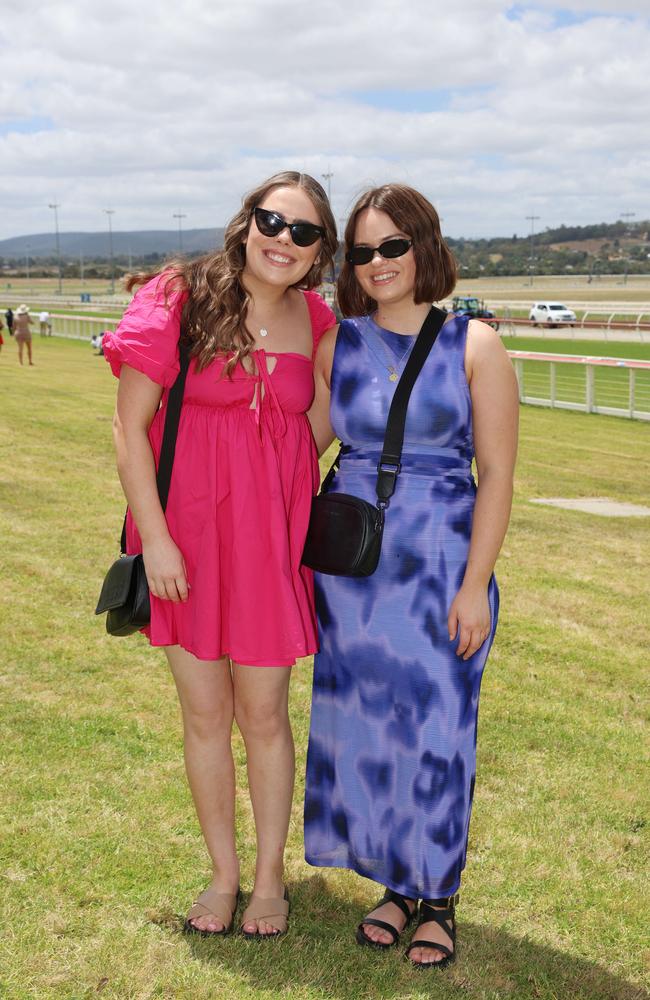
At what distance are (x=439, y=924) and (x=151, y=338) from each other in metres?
1.70

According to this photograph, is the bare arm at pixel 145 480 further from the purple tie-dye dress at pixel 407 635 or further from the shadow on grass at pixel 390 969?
the shadow on grass at pixel 390 969

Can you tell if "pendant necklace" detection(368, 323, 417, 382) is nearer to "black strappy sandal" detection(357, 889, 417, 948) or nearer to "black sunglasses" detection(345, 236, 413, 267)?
"black sunglasses" detection(345, 236, 413, 267)

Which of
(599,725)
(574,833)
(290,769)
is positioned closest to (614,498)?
(599,725)

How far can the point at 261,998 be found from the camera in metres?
2.65

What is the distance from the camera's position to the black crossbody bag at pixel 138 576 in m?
2.69

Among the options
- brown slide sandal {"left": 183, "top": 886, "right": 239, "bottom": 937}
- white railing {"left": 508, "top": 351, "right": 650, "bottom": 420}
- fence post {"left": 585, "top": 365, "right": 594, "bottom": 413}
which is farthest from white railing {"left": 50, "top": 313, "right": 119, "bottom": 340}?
brown slide sandal {"left": 183, "top": 886, "right": 239, "bottom": 937}

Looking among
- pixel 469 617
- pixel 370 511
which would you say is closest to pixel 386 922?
pixel 469 617

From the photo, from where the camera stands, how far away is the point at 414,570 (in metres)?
2.73

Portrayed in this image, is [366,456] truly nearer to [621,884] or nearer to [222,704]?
[222,704]

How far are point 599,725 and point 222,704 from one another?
2.19 metres

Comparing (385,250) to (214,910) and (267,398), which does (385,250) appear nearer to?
(267,398)

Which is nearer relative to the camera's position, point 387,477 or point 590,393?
point 387,477

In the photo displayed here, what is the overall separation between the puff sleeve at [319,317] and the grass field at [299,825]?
5.34ft

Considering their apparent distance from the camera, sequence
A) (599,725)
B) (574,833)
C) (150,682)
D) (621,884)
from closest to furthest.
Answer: (621,884), (574,833), (599,725), (150,682)
